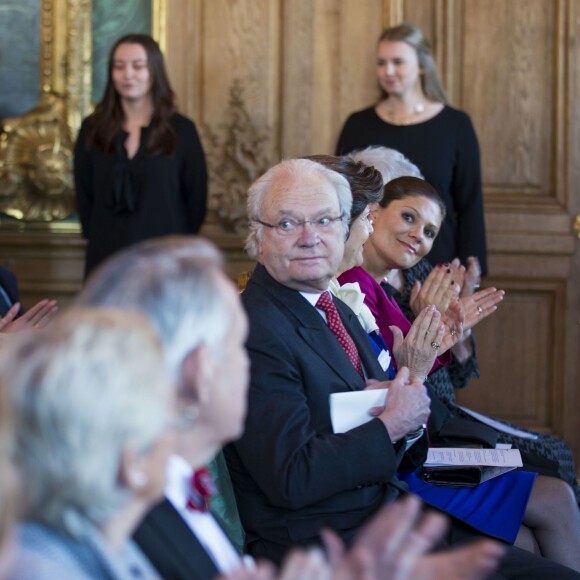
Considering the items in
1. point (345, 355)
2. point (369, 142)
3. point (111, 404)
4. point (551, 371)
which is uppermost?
point (369, 142)

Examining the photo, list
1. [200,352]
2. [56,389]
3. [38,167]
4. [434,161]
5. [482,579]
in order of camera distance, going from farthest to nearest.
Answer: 1. [38,167]
2. [434,161]
3. [482,579]
4. [200,352]
5. [56,389]

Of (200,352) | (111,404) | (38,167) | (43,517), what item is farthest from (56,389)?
(38,167)

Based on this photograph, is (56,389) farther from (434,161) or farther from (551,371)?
(551,371)

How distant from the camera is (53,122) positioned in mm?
6043

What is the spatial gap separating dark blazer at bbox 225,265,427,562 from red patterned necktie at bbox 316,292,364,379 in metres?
0.11

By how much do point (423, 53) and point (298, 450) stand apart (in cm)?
352

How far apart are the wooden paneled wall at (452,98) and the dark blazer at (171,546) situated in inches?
166

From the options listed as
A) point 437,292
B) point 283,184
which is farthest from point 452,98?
point 283,184

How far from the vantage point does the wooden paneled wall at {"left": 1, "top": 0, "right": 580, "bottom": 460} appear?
19.8 feet

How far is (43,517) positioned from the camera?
136 centimetres

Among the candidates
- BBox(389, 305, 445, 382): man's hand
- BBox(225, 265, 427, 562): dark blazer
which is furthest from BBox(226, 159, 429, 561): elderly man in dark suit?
BBox(389, 305, 445, 382): man's hand

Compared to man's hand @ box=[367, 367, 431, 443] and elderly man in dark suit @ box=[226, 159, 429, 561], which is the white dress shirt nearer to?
elderly man in dark suit @ box=[226, 159, 429, 561]

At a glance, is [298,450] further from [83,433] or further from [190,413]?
[83,433]

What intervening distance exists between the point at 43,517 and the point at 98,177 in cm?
425
